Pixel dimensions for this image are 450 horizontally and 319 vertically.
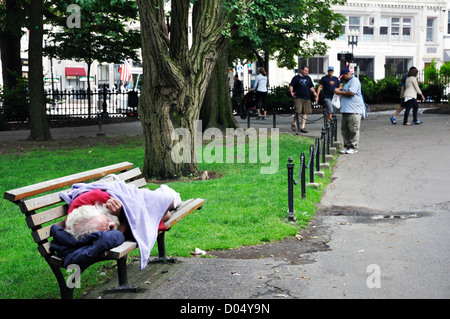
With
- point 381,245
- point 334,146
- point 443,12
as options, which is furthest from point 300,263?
point 443,12

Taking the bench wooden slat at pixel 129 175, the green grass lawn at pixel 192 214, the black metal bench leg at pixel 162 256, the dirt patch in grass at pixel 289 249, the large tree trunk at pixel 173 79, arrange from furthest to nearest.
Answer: the large tree trunk at pixel 173 79
the dirt patch in grass at pixel 289 249
the bench wooden slat at pixel 129 175
the black metal bench leg at pixel 162 256
the green grass lawn at pixel 192 214

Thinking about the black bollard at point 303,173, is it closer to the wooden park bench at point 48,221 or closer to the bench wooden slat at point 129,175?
the bench wooden slat at point 129,175

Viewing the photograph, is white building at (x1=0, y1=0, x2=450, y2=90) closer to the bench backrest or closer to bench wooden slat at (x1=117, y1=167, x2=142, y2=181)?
bench wooden slat at (x1=117, y1=167, x2=142, y2=181)

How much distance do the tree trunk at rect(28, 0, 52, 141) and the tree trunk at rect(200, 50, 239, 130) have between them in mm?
4937

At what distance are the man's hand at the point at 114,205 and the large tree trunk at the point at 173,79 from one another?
6120mm

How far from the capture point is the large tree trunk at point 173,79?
36.4 feet

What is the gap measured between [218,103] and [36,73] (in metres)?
5.59

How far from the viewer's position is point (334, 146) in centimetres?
1591

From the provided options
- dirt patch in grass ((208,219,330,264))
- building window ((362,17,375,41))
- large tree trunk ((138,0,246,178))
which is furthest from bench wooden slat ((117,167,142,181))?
building window ((362,17,375,41))

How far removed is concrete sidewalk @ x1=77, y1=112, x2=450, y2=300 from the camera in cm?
543

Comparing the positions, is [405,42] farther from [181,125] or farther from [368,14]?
[181,125]

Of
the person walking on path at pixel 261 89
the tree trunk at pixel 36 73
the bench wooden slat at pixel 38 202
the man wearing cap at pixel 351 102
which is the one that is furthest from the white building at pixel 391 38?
the bench wooden slat at pixel 38 202

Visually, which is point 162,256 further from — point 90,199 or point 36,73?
point 36,73

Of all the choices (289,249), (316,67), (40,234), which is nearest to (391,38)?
(316,67)
